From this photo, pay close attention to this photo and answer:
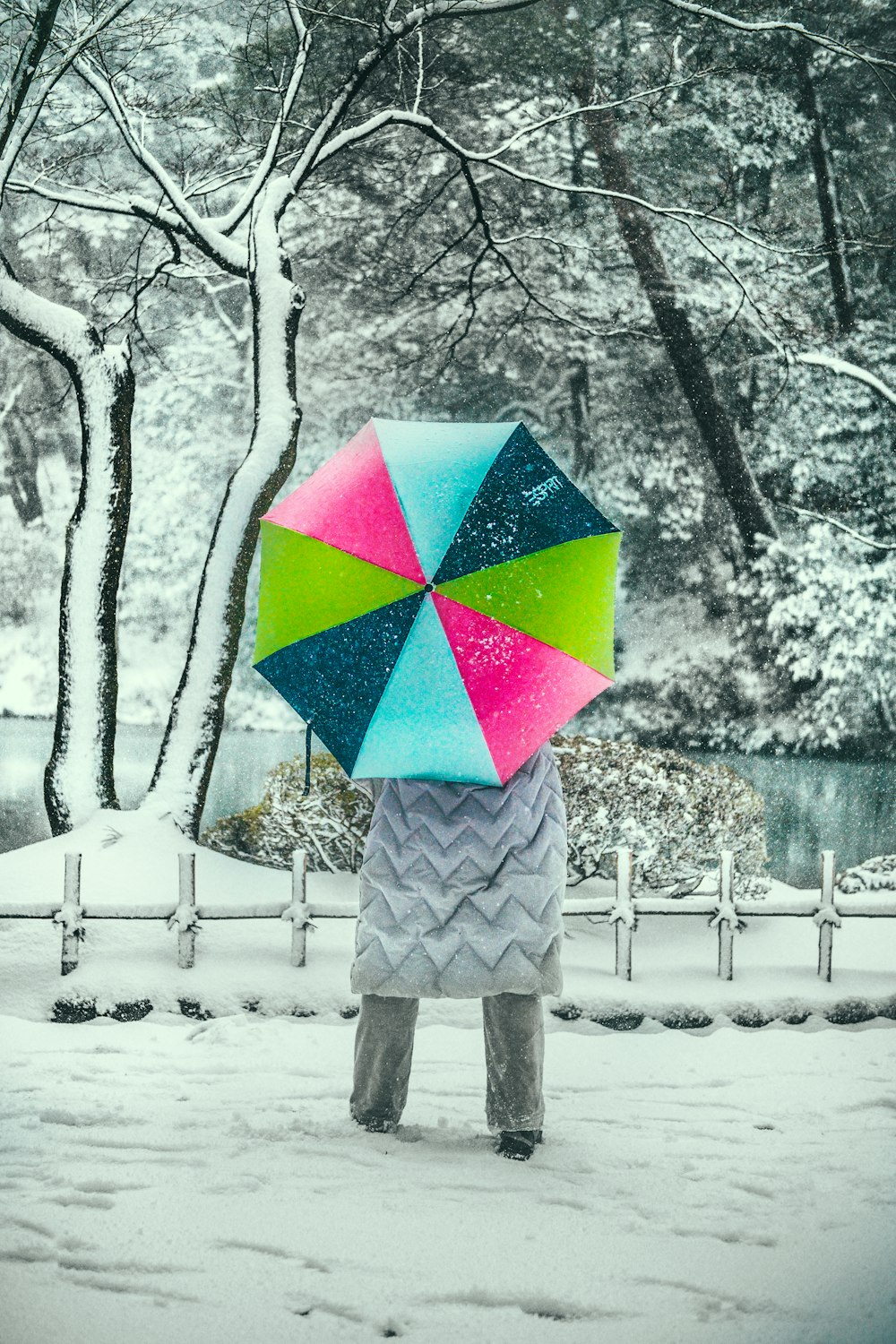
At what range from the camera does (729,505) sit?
7512 mm

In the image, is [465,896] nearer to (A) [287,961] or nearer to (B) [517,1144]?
(B) [517,1144]

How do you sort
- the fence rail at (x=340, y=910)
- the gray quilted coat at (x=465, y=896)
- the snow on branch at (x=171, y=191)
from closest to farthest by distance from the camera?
the gray quilted coat at (x=465, y=896) → the fence rail at (x=340, y=910) → the snow on branch at (x=171, y=191)

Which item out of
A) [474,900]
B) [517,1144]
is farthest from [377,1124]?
[474,900]

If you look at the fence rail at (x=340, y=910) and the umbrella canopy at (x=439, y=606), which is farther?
the fence rail at (x=340, y=910)

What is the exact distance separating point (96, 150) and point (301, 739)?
3.51 meters

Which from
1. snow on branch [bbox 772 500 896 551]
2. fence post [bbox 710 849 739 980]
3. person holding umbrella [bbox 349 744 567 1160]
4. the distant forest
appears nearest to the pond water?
the distant forest

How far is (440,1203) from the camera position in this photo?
2.64m

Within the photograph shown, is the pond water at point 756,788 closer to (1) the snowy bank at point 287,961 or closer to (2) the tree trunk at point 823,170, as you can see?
(1) the snowy bank at point 287,961

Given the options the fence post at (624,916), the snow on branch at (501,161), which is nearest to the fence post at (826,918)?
the fence post at (624,916)

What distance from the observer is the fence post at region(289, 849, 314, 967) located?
4.82m

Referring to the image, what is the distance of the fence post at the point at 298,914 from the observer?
482cm

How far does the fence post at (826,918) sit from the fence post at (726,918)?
345 mm

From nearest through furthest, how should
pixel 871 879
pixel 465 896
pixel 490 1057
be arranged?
pixel 465 896 < pixel 490 1057 < pixel 871 879

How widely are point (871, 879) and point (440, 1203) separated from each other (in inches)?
180
